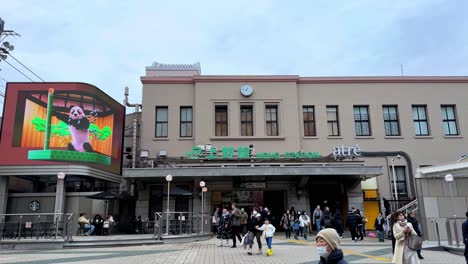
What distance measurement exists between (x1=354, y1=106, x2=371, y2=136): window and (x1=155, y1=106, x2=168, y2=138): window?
44.6 feet

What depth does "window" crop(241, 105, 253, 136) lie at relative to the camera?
93.0 feet

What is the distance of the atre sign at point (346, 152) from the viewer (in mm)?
25828

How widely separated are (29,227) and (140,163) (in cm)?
1071

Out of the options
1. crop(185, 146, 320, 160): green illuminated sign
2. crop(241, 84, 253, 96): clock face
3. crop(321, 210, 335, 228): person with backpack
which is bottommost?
crop(321, 210, 335, 228): person with backpack

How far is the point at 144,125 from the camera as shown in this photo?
91.7 feet

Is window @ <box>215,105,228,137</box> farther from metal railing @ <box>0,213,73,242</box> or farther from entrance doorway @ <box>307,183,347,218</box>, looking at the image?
metal railing @ <box>0,213,73,242</box>

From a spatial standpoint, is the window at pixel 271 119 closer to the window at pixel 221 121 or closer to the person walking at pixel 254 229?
the window at pixel 221 121

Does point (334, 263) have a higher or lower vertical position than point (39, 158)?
lower

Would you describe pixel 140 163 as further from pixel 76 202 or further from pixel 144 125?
pixel 76 202

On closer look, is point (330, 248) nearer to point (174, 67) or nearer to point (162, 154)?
point (162, 154)

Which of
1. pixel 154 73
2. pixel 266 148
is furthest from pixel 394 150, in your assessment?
pixel 154 73

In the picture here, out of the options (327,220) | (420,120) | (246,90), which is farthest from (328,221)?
(420,120)

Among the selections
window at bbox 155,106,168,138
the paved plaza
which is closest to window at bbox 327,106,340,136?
window at bbox 155,106,168,138

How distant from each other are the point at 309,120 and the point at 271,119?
2751 millimetres
